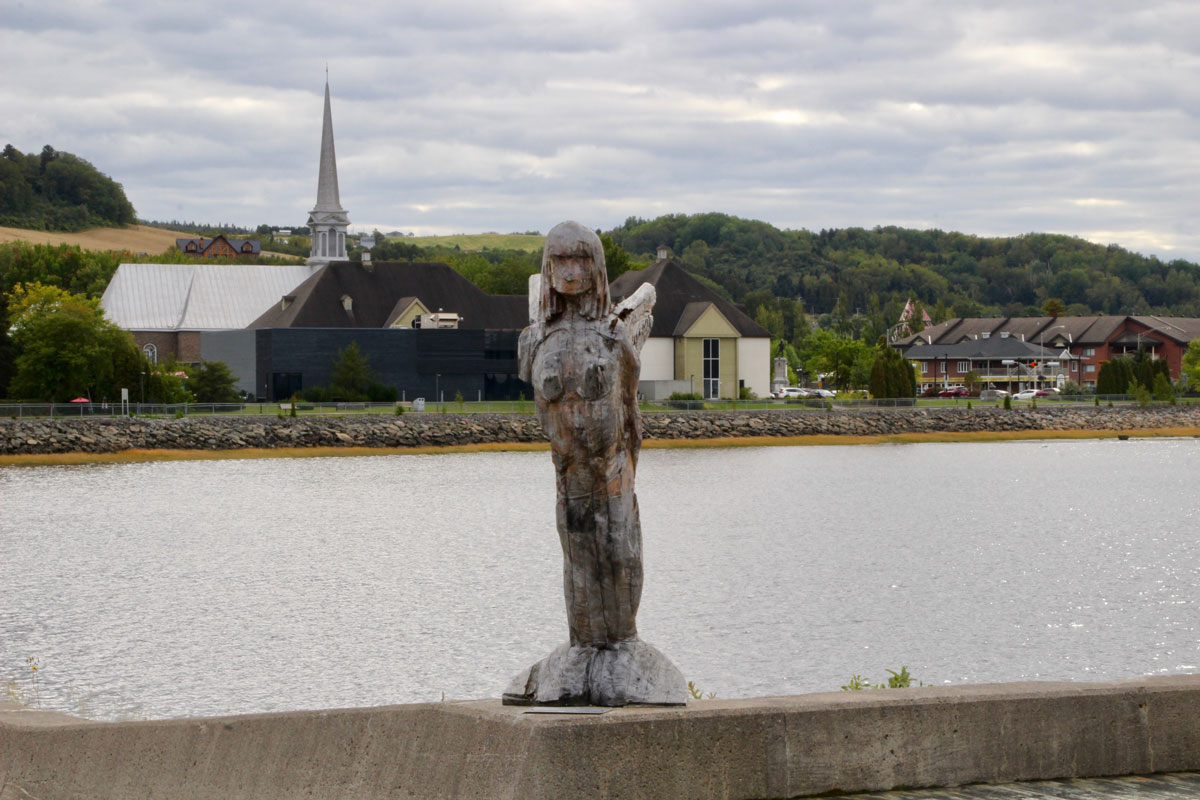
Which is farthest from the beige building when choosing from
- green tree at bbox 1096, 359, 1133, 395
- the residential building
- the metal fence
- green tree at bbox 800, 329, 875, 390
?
the residential building

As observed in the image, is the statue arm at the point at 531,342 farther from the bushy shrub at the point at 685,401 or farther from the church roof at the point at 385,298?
the church roof at the point at 385,298

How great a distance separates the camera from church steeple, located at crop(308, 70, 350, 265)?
124 meters

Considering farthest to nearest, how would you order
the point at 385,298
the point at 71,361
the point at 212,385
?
the point at 385,298
the point at 212,385
the point at 71,361

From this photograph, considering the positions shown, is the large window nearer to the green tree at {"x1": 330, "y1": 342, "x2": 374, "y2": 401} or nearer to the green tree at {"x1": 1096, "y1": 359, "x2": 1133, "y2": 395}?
the green tree at {"x1": 330, "y1": 342, "x2": 374, "y2": 401}

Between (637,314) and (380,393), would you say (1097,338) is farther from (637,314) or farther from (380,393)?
(637,314)

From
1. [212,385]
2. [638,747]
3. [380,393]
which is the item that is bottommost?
[638,747]

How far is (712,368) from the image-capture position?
A: 96.6 metres

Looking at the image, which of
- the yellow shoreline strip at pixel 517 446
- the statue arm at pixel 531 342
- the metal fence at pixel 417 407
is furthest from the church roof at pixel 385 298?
the statue arm at pixel 531 342

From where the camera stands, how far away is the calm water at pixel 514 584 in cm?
2112

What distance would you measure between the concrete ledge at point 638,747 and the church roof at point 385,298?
8590 cm

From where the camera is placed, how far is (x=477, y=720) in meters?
6.48

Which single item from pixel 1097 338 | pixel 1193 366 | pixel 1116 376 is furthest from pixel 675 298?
pixel 1097 338

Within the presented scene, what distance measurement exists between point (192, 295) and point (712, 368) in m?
42.6

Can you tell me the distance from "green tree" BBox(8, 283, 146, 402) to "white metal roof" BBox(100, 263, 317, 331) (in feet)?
107
